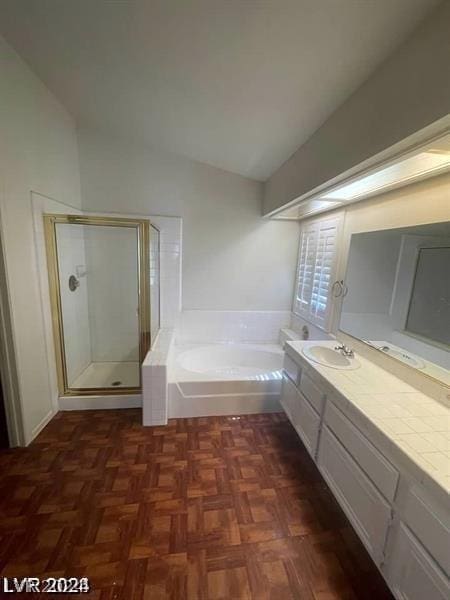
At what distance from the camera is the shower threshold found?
2588 mm

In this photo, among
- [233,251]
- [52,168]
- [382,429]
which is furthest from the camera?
[233,251]

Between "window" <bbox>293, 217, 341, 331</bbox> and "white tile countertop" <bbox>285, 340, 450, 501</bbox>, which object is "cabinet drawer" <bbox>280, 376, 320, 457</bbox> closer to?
"white tile countertop" <bbox>285, 340, 450, 501</bbox>

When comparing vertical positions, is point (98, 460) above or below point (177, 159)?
below

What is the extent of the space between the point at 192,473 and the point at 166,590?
617mm

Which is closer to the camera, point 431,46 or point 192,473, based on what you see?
point 431,46

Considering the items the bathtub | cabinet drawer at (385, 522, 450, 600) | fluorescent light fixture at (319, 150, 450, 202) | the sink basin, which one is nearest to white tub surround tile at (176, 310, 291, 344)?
the bathtub

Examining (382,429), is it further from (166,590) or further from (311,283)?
(311,283)

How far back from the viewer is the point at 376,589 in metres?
1.18

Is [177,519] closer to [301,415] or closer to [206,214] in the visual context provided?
[301,415]

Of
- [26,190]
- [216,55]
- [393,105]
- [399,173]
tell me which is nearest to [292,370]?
[399,173]

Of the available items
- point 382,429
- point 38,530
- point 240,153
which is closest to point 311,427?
point 382,429

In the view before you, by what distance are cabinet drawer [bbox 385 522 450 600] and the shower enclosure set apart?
2.13 m

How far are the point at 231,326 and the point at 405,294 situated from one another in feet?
6.40

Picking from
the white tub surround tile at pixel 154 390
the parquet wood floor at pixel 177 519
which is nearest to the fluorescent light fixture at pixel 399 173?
the white tub surround tile at pixel 154 390
